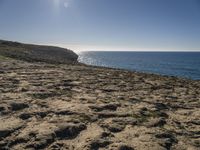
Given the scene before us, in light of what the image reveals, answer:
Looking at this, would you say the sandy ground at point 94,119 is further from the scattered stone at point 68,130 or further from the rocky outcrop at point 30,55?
the rocky outcrop at point 30,55

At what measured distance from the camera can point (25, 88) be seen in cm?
1049

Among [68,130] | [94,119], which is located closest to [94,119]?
[94,119]

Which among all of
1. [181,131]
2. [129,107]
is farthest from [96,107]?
[181,131]

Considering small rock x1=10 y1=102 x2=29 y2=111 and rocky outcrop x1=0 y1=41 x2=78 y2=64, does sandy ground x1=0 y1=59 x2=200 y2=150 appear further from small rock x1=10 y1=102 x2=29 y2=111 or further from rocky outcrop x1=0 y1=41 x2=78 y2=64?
rocky outcrop x1=0 y1=41 x2=78 y2=64

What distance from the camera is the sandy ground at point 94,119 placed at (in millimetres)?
5680

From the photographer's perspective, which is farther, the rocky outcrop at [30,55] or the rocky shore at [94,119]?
the rocky outcrop at [30,55]

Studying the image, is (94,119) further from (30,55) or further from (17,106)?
(30,55)

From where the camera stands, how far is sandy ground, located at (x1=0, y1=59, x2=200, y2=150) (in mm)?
5680

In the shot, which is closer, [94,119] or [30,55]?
[94,119]

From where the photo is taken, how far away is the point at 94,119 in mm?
7148

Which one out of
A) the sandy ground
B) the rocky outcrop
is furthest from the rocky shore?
the rocky outcrop

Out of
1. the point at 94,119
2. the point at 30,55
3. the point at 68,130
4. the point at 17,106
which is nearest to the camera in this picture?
the point at 68,130

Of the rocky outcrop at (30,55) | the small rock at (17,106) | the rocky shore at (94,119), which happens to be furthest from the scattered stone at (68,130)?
the rocky outcrop at (30,55)

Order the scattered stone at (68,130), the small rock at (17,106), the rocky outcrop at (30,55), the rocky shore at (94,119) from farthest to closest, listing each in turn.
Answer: the rocky outcrop at (30,55)
the small rock at (17,106)
the scattered stone at (68,130)
the rocky shore at (94,119)
